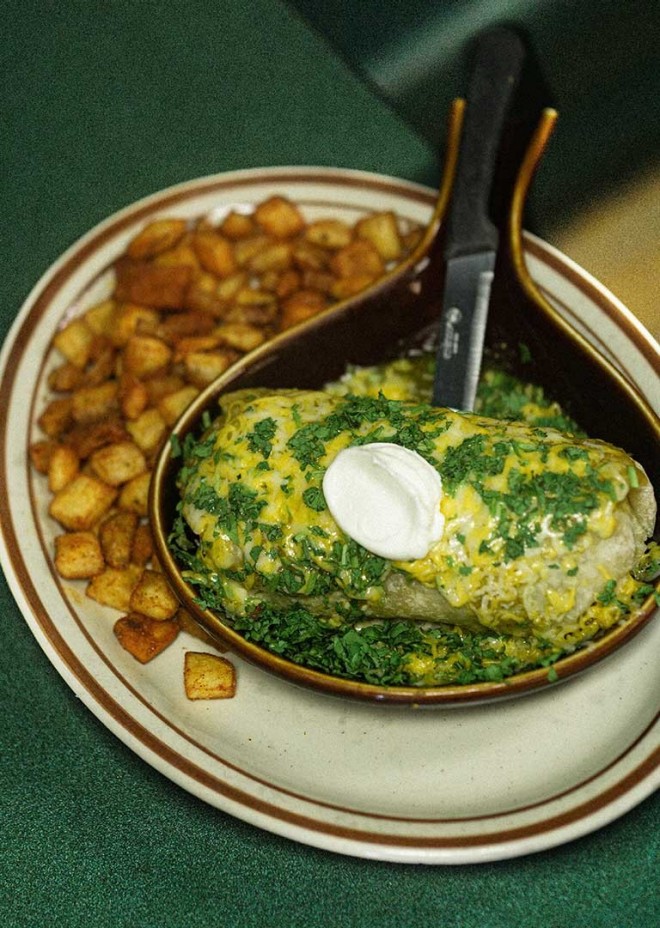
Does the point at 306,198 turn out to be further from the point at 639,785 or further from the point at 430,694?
the point at 639,785

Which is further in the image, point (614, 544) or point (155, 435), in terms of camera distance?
point (155, 435)

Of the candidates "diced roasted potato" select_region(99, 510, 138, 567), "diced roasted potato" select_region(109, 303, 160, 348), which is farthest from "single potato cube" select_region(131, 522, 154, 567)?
"diced roasted potato" select_region(109, 303, 160, 348)

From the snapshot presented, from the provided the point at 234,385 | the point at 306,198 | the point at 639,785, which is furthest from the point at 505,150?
the point at 639,785

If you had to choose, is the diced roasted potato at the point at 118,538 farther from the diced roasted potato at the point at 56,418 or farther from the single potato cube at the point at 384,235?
the single potato cube at the point at 384,235

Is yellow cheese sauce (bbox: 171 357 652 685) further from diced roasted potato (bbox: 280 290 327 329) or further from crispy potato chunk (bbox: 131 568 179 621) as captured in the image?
diced roasted potato (bbox: 280 290 327 329)

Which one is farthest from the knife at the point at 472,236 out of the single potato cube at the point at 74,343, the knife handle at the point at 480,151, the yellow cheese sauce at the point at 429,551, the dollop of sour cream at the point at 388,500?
the single potato cube at the point at 74,343

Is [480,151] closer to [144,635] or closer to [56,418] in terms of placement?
[56,418]
